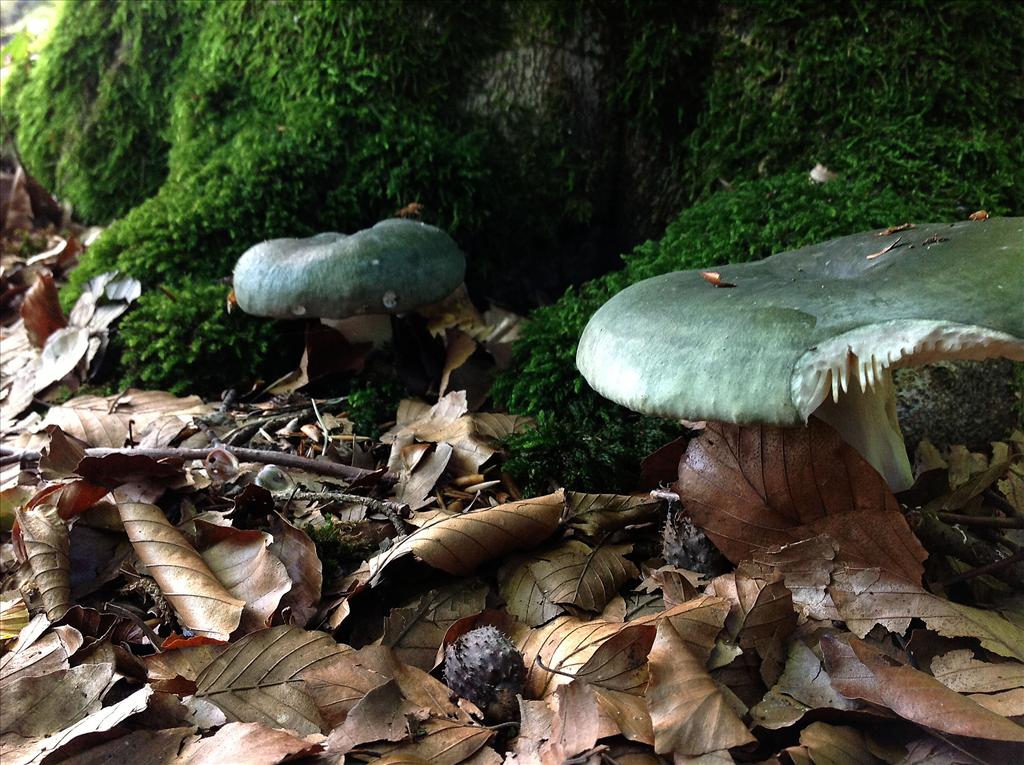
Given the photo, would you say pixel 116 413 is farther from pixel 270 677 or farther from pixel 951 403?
pixel 951 403

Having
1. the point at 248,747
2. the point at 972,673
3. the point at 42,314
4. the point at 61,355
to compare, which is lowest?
the point at 972,673

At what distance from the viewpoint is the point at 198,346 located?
3.16 m

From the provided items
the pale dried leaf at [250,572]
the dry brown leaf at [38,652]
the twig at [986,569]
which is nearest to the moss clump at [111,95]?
the pale dried leaf at [250,572]

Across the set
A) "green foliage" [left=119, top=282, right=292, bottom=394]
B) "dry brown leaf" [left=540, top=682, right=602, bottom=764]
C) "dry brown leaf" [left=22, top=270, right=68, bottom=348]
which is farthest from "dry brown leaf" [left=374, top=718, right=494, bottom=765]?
"dry brown leaf" [left=22, top=270, right=68, bottom=348]

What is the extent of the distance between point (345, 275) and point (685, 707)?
6.50 feet

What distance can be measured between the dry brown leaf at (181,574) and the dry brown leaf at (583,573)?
2.44 feet

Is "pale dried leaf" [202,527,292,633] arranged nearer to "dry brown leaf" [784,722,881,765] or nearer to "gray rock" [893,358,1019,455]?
"dry brown leaf" [784,722,881,765]

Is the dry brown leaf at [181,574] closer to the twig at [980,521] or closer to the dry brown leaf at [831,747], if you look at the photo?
the dry brown leaf at [831,747]

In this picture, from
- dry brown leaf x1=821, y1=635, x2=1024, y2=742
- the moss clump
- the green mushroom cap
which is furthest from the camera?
the moss clump

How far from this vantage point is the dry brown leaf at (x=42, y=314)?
3.58 meters

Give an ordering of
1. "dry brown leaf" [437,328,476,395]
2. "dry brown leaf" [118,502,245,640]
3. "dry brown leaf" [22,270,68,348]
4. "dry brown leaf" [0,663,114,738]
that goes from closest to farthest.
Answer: "dry brown leaf" [0,663,114,738] < "dry brown leaf" [118,502,245,640] < "dry brown leaf" [437,328,476,395] < "dry brown leaf" [22,270,68,348]

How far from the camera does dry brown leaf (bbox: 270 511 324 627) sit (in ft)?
5.96

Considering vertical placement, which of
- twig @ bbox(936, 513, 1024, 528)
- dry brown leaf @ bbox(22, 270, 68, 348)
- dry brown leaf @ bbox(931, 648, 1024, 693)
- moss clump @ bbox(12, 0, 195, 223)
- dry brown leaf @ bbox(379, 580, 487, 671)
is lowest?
dry brown leaf @ bbox(931, 648, 1024, 693)

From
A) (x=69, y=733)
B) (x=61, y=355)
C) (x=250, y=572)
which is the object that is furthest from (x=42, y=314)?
(x=69, y=733)
